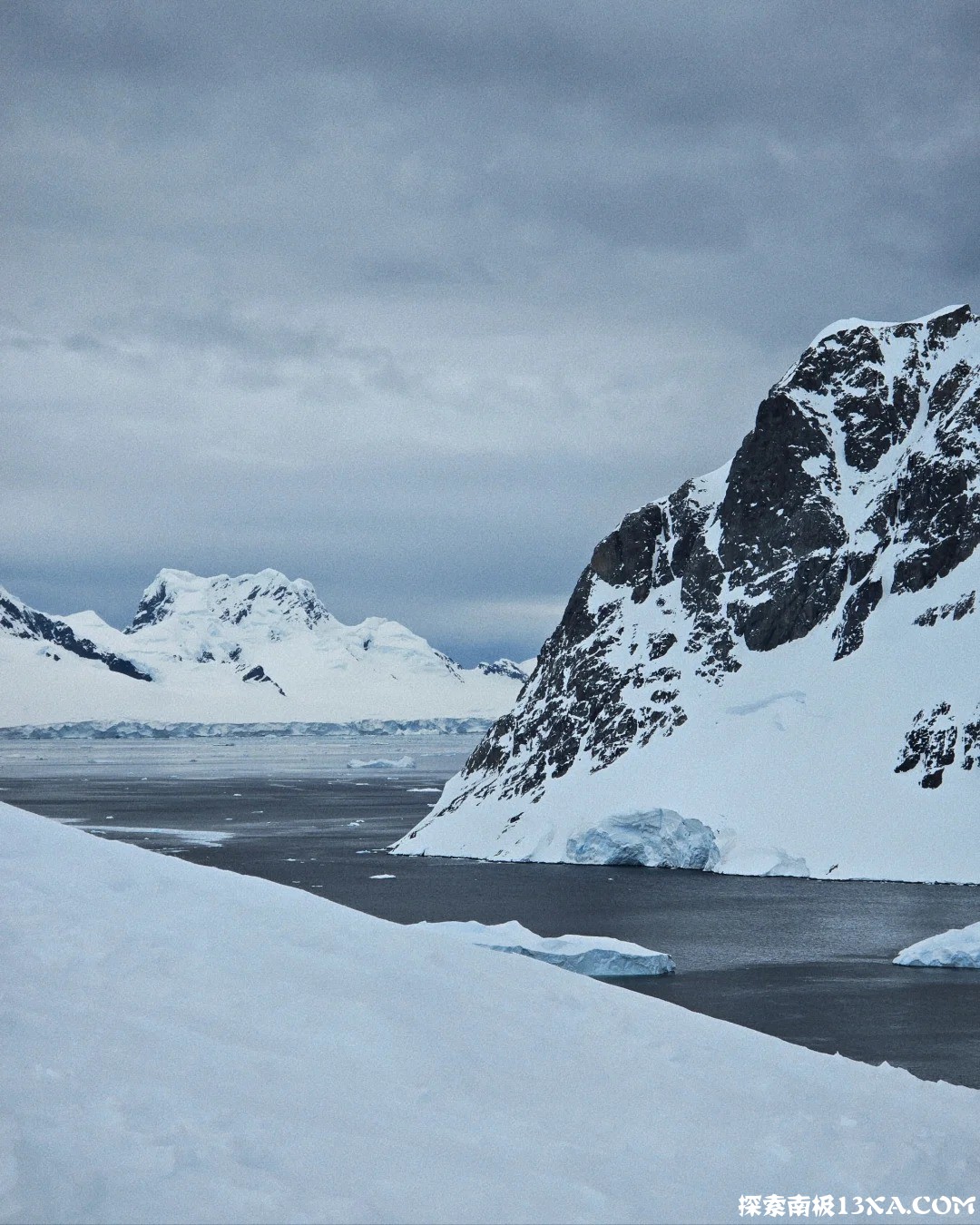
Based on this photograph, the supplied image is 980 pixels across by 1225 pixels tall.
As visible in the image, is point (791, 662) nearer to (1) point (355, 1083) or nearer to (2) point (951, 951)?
(2) point (951, 951)

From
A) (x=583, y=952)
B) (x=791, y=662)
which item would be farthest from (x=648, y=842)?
(x=583, y=952)

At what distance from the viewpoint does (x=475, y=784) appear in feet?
322

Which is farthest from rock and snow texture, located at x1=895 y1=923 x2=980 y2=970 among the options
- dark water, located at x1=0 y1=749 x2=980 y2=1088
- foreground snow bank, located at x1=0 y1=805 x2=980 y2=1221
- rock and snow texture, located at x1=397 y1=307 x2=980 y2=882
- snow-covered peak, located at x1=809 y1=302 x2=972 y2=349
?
snow-covered peak, located at x1=809 y1=302 x2=972 y2=349

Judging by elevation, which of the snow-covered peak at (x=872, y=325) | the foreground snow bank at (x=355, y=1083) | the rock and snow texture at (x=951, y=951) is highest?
the snow-covered peak at (x=872, y=325)

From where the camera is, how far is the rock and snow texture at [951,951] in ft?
143

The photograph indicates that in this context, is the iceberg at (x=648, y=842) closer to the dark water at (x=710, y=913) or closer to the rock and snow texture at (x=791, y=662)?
the rock and snow texture at (x=791, y=662)

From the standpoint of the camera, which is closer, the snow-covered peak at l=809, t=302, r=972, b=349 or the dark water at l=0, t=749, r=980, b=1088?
the dark water at l=0, t=749, r=980, b=1088

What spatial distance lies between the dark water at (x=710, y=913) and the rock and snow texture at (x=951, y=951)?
0.50 metres

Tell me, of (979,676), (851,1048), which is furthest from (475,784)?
(851,1048)

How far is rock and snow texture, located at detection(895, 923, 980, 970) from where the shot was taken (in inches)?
1715

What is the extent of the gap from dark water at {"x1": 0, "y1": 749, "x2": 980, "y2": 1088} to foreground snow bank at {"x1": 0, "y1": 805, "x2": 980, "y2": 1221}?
14107 millimetres

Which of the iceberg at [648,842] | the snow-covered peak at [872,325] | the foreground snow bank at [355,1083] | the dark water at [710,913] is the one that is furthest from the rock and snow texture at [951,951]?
the snow-covered peak at [872,325]

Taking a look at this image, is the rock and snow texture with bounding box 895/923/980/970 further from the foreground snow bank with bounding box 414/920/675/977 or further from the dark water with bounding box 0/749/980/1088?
the foreground snow bank with bounding box 414/920/675/977

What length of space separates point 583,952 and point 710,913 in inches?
849
